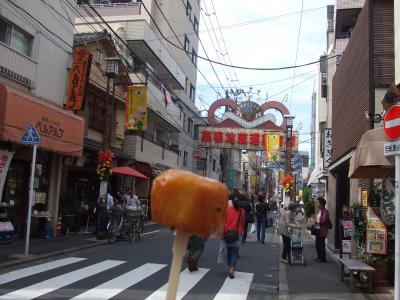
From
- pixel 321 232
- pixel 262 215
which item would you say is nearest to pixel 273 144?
pixel 262 215

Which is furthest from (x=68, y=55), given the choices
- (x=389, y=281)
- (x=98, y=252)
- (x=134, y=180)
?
(x=389, y=281)

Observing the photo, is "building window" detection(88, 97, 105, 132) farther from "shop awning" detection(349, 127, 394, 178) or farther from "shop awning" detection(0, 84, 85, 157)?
"shop awning" detection(349, 127, 394, 178)

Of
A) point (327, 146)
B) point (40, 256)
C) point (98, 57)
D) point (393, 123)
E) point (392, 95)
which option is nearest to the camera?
point (393, 123)

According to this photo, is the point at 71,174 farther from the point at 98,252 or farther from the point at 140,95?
the point at 98,252

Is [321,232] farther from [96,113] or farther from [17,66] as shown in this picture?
[96,113]

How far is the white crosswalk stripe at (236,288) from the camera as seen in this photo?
346 inches

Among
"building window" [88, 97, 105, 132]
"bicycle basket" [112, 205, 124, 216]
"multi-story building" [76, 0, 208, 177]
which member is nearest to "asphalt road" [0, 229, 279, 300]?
"bicycle basket" [112, 205, 124, 216]

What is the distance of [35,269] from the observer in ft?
35.0

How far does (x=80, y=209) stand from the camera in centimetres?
2045

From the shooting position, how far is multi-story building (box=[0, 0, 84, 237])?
46.6 ft

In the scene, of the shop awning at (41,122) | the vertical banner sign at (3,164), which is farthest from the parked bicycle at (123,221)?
the vertical banner sign at (3,164)

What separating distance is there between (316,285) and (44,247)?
7.88m

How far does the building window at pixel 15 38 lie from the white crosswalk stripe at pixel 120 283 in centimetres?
829

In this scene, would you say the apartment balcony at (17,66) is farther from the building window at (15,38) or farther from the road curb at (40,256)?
the road curb at (40,256)
